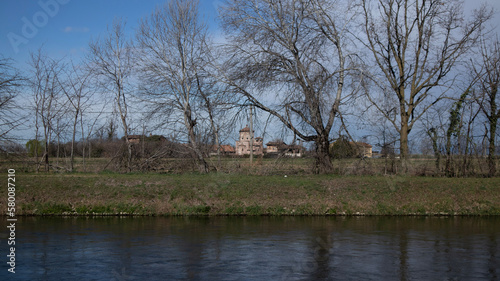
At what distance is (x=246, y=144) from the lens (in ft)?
90.1

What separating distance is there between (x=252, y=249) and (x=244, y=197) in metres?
6.72

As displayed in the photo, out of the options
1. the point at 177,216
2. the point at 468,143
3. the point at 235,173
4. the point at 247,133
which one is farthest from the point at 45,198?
the point at 468,143

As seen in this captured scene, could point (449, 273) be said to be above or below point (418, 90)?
below

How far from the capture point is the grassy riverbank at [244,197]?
54.3 ft

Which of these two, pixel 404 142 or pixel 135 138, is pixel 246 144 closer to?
pixel 135 138

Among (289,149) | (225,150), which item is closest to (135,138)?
(225,150)

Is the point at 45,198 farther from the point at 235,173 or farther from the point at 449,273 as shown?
the point at 449,273

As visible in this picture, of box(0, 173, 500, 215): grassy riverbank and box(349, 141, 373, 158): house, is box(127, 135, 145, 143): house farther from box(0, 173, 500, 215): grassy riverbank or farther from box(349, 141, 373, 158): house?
box(349, 141, 373, 158): house

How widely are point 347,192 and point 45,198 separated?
12.2 m

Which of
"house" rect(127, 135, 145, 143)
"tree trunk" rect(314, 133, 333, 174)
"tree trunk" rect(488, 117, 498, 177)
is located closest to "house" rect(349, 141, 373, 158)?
"tree trunk" rect(314, 133, 333, 174)

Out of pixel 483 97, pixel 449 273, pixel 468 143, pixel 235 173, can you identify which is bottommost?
pixel 449 273

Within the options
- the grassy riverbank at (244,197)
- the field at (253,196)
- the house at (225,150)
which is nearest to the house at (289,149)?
the field at (253,196)

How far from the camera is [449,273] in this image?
27.7ft

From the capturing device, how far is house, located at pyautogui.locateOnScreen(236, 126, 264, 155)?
24.5 meters
